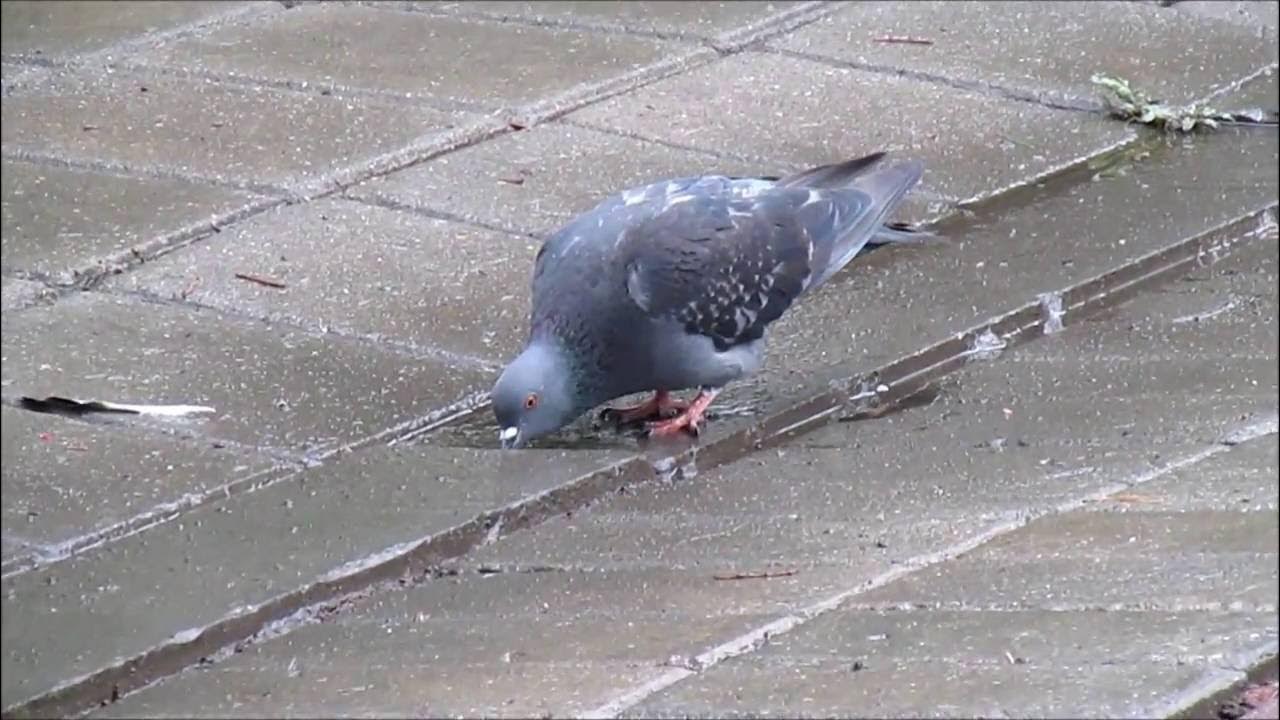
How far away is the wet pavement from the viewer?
425cm

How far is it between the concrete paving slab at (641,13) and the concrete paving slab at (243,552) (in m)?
2.93

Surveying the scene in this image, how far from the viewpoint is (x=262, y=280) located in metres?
5.92

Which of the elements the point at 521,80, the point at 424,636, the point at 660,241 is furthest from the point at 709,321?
A: the point at 521,80

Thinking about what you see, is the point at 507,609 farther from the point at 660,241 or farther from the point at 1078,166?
the point at 1078,166

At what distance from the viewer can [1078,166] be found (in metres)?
6.70

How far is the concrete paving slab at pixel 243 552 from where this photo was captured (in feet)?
14.1

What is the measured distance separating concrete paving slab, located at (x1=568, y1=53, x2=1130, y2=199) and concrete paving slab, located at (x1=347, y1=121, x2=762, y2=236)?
135 mm

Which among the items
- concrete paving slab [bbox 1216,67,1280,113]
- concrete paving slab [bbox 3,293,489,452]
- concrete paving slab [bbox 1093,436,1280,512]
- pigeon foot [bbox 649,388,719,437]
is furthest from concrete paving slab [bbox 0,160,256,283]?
concrete paving slab [bbox 1216,67,1280,113]

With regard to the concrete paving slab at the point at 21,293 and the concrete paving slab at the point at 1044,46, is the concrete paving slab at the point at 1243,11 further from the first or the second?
the concrete paving slab at the point at 21,293

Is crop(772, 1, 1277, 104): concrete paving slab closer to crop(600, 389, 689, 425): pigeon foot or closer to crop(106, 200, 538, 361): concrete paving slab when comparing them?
crop(106, 200, 538, 361): concrete paving slab

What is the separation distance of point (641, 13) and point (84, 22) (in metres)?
1.88

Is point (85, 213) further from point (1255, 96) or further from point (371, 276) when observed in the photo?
point (1255, 96)

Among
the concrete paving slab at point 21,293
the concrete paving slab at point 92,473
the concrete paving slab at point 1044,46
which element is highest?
the concrete paving slab at point 1044,46

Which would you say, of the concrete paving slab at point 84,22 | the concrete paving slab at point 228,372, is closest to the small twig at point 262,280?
the concrete paving slab at point 228,372
